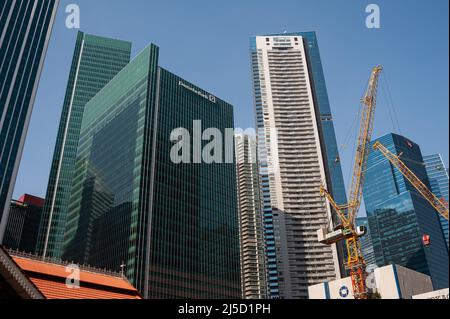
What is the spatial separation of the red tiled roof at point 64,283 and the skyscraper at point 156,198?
6335 cm

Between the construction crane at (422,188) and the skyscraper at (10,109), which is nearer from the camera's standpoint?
the construction crane at (422,188)

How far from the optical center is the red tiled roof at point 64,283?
61.3 m

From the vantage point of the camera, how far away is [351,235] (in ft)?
371

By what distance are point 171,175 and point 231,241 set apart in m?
38.8

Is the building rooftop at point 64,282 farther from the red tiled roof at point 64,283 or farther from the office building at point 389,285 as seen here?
the office building at point 389,285

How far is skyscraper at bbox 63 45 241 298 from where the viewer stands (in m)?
148

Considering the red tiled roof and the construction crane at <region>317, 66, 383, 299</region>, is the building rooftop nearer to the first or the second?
the red tiled roof

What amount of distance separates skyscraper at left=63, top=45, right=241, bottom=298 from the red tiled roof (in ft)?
208

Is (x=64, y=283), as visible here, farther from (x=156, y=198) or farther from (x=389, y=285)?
(x=156, y=198)

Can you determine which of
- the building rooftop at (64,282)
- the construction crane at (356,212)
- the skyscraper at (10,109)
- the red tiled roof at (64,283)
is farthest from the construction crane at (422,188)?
the skyscraper at (10,109)

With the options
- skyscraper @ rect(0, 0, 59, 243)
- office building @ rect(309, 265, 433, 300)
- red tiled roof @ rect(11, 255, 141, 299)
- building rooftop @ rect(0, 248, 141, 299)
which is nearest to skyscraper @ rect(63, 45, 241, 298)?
skyscraper @ rect(0, 0, 59, 243)
